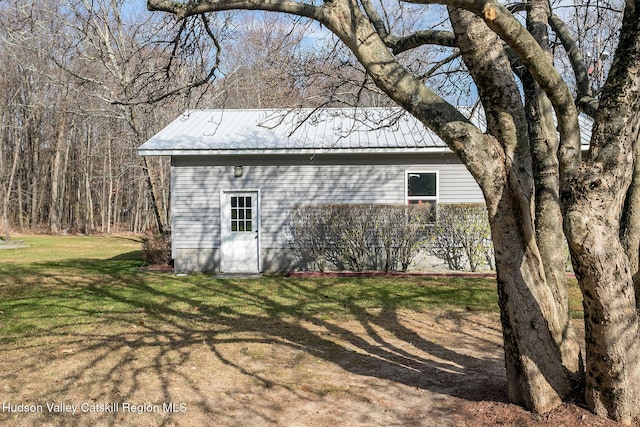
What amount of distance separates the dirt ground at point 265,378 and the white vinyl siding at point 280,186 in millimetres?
6244

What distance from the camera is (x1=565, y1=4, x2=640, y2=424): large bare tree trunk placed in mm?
3334

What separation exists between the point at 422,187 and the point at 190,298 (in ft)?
22.0

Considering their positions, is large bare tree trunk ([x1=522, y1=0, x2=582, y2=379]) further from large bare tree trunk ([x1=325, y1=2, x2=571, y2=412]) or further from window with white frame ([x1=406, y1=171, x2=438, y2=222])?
window with white frame ([x1=406, y1=171, x2=438, y2=222])

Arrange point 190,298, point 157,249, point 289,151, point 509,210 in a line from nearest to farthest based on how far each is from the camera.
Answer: point 509,210
point 190,298
point 289,151
point 157,249

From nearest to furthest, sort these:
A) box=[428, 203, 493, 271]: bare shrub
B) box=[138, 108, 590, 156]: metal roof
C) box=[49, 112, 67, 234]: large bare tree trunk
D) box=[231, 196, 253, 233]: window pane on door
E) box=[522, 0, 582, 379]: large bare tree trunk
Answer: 1. box=[522, 0, 582, 379]: large bare tree trunk
2. box=[428, 203, 493, 271]: bare shrub
3. box=[138, 108, 590, 156]: metal roof
4. box=[231, 196, 253, 233]: window pane on door
5. box=[49, 112, 67, 234]: large bare tree trunk

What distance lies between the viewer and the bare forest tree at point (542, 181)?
3.40 m

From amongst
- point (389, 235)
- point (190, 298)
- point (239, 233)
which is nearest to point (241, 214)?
point (239, 233)

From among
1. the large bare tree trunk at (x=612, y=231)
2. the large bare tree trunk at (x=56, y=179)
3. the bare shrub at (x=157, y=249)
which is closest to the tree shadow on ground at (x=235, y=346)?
the large bare tree trunk at (x=612, y=231)

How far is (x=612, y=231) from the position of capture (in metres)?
3.41

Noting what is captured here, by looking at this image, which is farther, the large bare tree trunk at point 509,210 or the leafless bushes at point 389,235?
the leafless bushes at point 389,235

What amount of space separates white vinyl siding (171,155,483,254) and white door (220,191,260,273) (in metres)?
0.19

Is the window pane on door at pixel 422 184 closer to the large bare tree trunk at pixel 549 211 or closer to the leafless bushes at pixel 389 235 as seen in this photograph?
the leafless bushes at pixel 389 235

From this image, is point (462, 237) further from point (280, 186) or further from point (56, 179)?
point (56, 179)

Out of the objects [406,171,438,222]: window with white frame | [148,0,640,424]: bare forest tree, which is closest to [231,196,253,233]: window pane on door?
[406,171,438,222]: window with white frame
